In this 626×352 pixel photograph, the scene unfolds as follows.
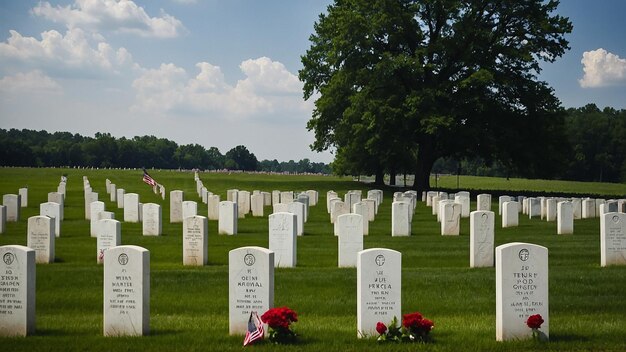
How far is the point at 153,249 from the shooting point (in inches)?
746

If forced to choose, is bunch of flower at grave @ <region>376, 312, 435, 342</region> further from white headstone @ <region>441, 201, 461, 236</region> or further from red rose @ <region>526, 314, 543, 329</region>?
white headstone @ <region>441, 201, 461, 236</region>

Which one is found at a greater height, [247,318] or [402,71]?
[402,71]

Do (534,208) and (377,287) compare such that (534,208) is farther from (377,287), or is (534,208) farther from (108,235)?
(377,287)

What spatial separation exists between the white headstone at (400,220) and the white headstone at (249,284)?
13327 millimetres

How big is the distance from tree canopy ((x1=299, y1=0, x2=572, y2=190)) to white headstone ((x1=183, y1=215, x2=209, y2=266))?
29.1 metres

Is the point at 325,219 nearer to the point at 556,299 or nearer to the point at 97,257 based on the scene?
the point at 97,257

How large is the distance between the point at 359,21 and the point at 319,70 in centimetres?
959

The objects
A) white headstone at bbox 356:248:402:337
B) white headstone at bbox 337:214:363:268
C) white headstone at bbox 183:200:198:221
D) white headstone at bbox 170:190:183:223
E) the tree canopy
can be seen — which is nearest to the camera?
white headstone at bbox 356:248:402:337

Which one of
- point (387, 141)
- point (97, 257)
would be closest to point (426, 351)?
point (97, 257)

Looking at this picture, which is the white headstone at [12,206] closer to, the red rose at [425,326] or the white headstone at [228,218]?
the white headstone at [228,218]

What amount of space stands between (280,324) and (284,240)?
7287 mm

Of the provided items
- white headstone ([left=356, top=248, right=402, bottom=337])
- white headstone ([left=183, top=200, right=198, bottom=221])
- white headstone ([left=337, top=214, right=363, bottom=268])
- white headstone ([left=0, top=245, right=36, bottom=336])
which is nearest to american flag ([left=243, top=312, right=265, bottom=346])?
white headstone ([left=356, top=248, right=402, bottom=337])

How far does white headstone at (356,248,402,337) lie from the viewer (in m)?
9.39

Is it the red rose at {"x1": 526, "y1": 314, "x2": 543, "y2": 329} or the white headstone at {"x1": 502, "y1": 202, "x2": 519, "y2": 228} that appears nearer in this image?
the red rose at {"x1": 526, "y1": 314, "x2": 543, "y2": 329}
